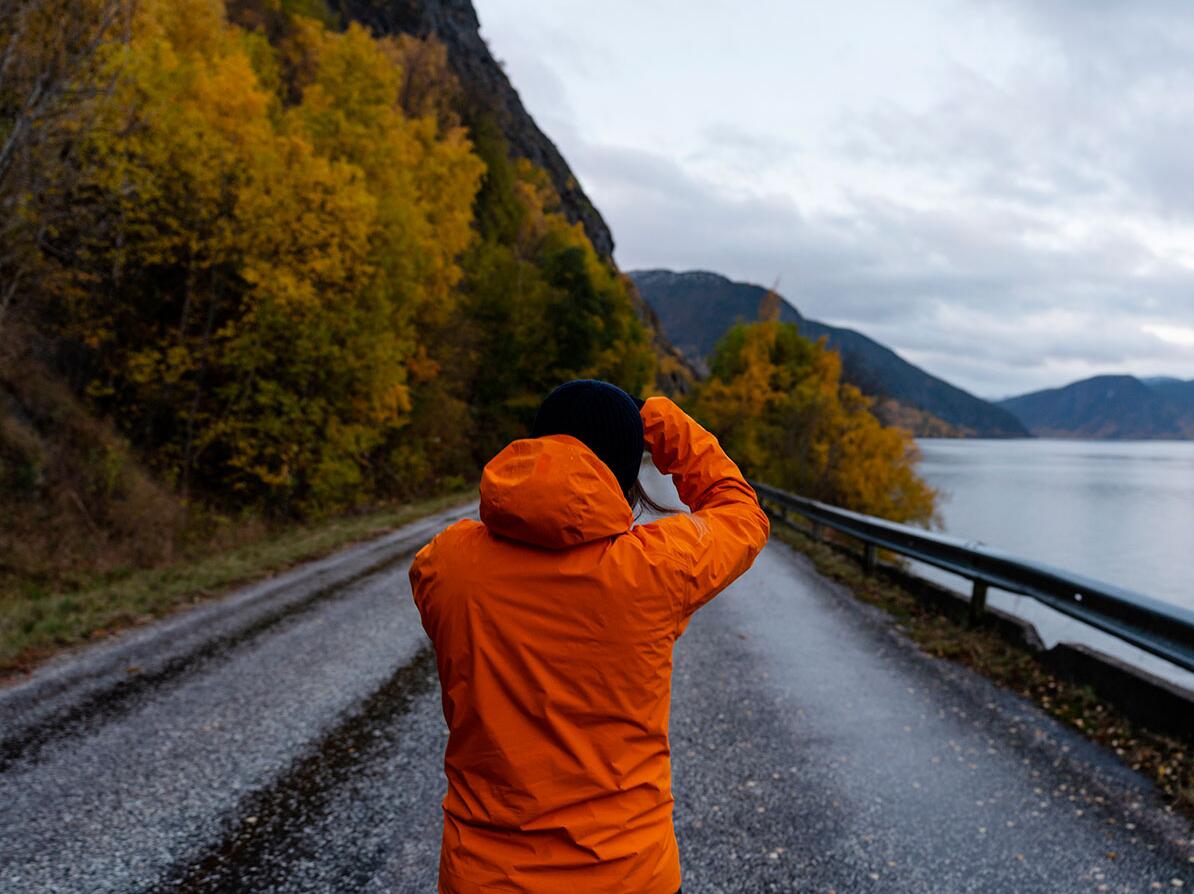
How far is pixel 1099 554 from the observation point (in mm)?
27594

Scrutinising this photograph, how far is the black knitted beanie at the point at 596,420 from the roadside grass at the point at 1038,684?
3.61m

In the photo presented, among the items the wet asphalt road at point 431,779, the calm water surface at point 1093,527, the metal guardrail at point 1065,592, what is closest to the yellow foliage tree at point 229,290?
the wet asphalt road at point 431,779

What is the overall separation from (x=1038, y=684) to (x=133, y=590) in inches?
357

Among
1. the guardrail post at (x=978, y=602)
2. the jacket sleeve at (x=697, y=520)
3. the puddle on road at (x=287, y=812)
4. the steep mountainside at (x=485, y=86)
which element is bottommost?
the puddle on road at (x=287, y=812)

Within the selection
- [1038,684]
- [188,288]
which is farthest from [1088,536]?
[188,288]

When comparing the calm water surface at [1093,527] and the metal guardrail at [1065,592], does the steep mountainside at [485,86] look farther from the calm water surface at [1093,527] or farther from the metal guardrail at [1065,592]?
the metal guardrail at [1065,592]

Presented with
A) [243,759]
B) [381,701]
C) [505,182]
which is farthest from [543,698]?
[505,182]

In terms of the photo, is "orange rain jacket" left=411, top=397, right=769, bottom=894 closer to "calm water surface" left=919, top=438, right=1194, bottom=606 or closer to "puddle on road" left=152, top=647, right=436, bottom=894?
"puddle on road" left=152, top=647, right=436, bottom=894

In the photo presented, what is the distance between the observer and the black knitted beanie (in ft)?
5.41

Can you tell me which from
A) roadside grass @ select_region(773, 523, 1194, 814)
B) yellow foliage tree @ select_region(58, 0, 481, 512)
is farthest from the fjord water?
yellow foliage tree @ select_region(58, 0, 481, 512)

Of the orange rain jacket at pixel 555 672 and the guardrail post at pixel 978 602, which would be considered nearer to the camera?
the orange rain jacket at pixel 555 672

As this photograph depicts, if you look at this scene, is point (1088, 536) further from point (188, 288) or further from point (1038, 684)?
point (188, 288)

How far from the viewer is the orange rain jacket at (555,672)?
1.50 meters

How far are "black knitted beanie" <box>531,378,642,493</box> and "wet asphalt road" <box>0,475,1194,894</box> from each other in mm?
2156
